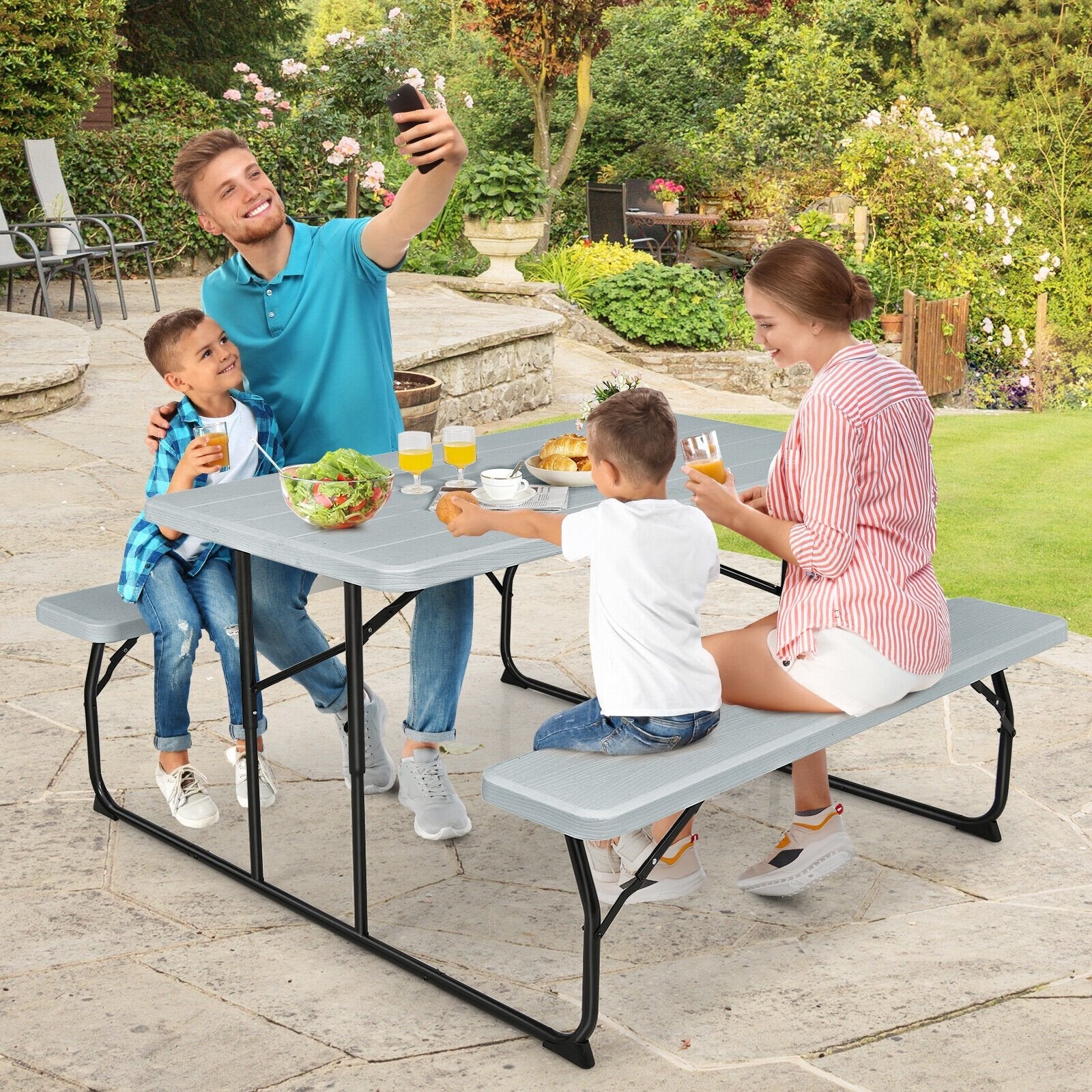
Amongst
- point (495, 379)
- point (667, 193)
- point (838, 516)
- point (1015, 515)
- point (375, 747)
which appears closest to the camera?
point (838, 516)

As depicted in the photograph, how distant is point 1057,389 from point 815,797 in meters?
12.6

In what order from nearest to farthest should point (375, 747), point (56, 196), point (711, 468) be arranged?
1. point (711, 468)
2. point (375, 747)
3. point (56, 196)

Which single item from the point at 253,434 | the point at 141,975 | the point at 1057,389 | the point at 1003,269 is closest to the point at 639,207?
the point at 1003,269

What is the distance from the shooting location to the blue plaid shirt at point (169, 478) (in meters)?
2.95

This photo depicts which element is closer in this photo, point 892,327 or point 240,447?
point 240,447

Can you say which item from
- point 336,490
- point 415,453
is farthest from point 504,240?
point 336,490

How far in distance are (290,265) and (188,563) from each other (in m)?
0.75

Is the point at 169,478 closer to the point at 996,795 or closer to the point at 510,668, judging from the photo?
the point at 510,668

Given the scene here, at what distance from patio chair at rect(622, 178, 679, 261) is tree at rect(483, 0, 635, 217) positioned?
6.74 feet

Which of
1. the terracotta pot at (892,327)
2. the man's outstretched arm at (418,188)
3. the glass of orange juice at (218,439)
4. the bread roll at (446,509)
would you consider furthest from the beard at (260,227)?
the terracotta pot at (892,327)

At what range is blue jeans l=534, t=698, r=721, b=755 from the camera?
92.0 inches

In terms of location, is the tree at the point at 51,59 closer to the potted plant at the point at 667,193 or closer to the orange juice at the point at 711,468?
the potted plant at the point at 667,193

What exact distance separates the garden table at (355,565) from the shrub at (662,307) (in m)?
9.22

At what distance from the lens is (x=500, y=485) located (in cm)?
266
